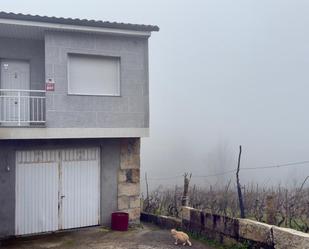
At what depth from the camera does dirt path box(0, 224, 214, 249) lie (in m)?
11.2

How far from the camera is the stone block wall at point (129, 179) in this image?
46.2 feet

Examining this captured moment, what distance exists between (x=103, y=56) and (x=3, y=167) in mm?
4909

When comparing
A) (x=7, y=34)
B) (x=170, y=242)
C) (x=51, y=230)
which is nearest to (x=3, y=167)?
(x=51, y=230)

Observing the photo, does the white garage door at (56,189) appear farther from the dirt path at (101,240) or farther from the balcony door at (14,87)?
the balcony door at (14,87)

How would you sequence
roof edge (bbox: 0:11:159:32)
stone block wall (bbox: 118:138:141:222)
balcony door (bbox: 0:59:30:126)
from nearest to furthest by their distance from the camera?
roof edge (bbox: 0:11:159:32) → balcony door (bbox: 0:59:30:126) → stone block wall (bbox: 118:138:141:222)

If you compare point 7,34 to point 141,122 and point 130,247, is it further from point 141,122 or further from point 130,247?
Answer: point 130,247

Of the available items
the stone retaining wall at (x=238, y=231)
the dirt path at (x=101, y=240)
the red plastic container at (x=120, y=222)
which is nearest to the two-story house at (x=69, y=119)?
the red plastic container at (x=120, y=222)

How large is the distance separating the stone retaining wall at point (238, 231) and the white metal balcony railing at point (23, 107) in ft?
19.0

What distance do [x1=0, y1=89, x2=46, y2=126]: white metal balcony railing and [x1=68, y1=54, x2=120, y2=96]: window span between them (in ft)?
3.88

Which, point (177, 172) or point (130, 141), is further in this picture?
point (177, 172)

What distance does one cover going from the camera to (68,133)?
41.2 feet

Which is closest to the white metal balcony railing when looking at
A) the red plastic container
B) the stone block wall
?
the stone block wall

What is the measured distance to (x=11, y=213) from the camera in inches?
493

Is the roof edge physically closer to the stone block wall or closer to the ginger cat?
the stone block wall
